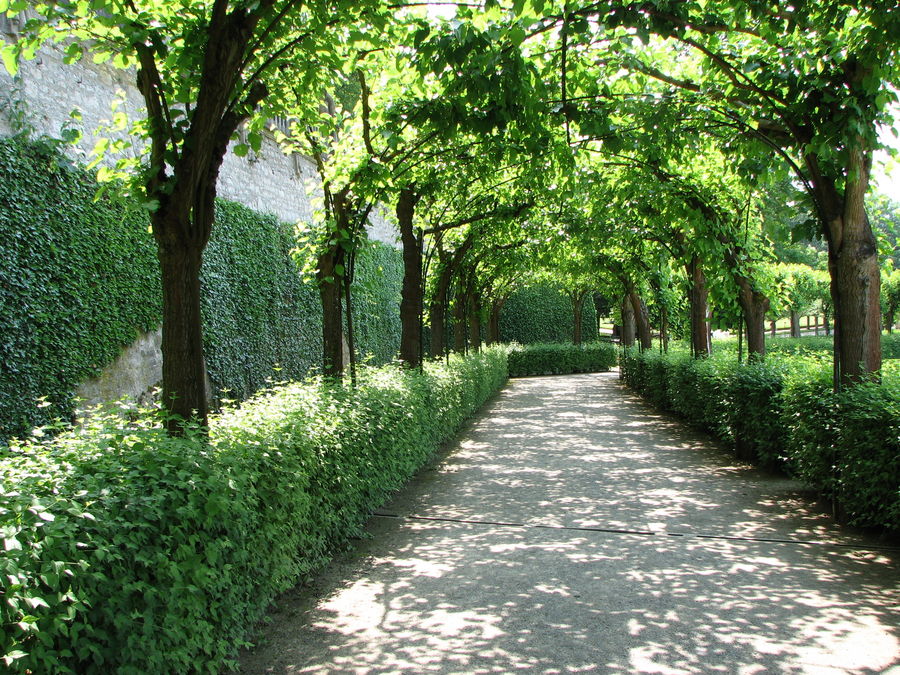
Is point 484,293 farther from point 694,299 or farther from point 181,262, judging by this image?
point 181,262

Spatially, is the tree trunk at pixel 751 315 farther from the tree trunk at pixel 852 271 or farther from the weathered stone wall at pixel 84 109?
the weathered stone wall at pixel 84 109

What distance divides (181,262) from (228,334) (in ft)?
21.2

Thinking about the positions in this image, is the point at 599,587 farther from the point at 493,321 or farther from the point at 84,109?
the point at 493,321

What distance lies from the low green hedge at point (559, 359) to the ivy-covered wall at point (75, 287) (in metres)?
17.8

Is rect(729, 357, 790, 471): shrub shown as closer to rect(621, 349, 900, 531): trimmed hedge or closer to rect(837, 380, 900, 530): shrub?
rect(621, 349, 900, 531): trimmed hedge

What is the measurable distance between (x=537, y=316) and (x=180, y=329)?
28.7 metres

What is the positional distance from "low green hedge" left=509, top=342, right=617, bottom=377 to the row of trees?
17.2 m

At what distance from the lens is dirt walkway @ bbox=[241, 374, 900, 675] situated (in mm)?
3250

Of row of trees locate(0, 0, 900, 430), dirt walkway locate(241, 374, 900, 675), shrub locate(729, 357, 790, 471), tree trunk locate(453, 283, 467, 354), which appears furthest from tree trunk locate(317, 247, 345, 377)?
tree trunk locate(453, 283, 467, 354)

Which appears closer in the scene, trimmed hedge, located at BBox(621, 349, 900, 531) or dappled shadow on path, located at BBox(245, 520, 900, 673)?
dappled shadow on path, located at BBox(245, 520, 900, 673)

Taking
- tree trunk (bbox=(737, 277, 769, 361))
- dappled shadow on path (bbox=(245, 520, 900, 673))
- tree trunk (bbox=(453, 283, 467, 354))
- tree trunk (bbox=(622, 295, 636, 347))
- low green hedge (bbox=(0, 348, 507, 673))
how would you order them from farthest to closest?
tree trunk (bbox=(622, 295, 636, 347)), tree trunk (bbox=(453, 283, 467, 354)), tree trunk (bbox=(737, 277, 769, 361)), dappled shadow on path (bbox=(245, 520, 900, 673)), low green hedge (bbox=(0, 348, 507, 673))

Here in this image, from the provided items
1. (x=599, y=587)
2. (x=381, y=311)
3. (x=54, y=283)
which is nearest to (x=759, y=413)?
(x=599, y=587)

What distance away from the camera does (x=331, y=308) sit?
7.55m

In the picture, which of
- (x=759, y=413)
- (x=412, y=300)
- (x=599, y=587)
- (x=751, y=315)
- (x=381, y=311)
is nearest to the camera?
(x=599, y=587)
